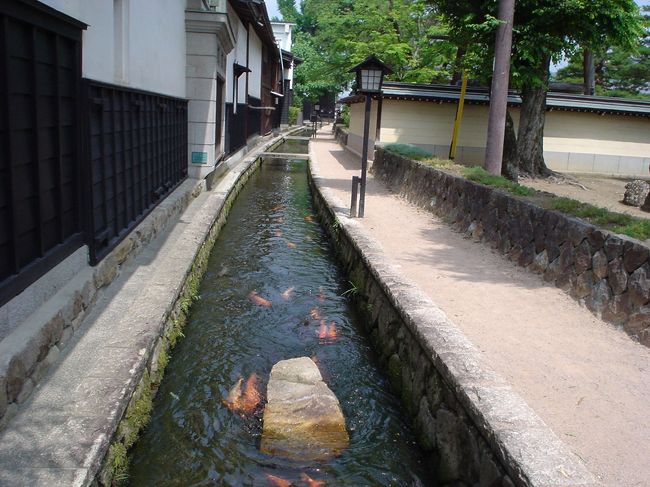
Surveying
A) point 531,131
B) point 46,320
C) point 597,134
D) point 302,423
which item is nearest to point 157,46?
Result: point 46,320

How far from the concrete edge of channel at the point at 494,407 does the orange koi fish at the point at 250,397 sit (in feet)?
4.89

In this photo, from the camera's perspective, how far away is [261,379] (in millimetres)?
5461

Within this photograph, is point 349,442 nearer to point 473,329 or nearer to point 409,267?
point 473,329

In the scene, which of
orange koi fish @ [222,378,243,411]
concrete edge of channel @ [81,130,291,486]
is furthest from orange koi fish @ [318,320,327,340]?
concrete edge of channel @ [81,130,291,486]

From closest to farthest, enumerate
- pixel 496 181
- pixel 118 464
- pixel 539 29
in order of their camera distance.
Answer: pixel 118 464
pixel 496 181
pixel 539 29

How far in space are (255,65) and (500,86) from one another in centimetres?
1541

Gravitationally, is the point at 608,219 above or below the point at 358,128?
below

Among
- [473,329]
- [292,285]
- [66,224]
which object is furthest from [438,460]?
[292,285]

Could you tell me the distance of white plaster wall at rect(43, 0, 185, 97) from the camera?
5.93 m

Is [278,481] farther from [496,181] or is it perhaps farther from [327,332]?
[496,181]

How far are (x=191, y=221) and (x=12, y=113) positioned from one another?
603 centimetres

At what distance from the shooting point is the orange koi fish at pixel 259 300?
7.42 m

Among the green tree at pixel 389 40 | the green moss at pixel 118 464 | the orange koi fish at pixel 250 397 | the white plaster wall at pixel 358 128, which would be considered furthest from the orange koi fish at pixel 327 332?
the green tree at pixel 389 40

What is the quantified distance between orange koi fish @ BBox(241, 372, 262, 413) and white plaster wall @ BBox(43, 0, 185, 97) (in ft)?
11.3
